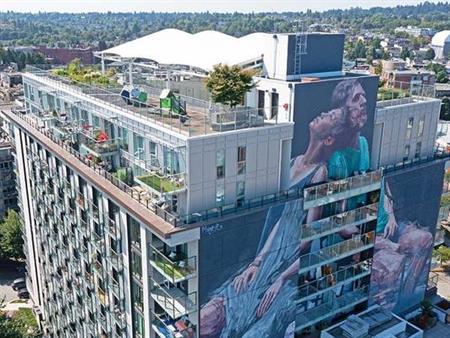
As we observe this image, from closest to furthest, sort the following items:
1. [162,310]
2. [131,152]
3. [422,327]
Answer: [162,310]
[131,152]
[422,327]

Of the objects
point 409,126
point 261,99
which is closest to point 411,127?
point 409,126

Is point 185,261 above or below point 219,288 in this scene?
above

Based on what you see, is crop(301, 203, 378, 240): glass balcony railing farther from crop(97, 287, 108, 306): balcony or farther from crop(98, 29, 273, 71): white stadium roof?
crop(97, 287, 108, 306): balcony

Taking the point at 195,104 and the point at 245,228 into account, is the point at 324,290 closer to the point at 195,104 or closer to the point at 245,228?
the point at 245,228

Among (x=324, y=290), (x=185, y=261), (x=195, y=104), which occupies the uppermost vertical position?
(x=195, y=104)

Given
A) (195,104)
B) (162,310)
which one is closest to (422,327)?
(162,310)

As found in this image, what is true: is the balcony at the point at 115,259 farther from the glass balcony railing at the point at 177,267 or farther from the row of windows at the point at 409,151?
the row of windows at the point at 409,151

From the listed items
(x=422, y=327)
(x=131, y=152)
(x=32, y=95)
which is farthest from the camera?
(x=32, y=95)

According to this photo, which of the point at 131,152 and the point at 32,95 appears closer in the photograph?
the point at 131,152
